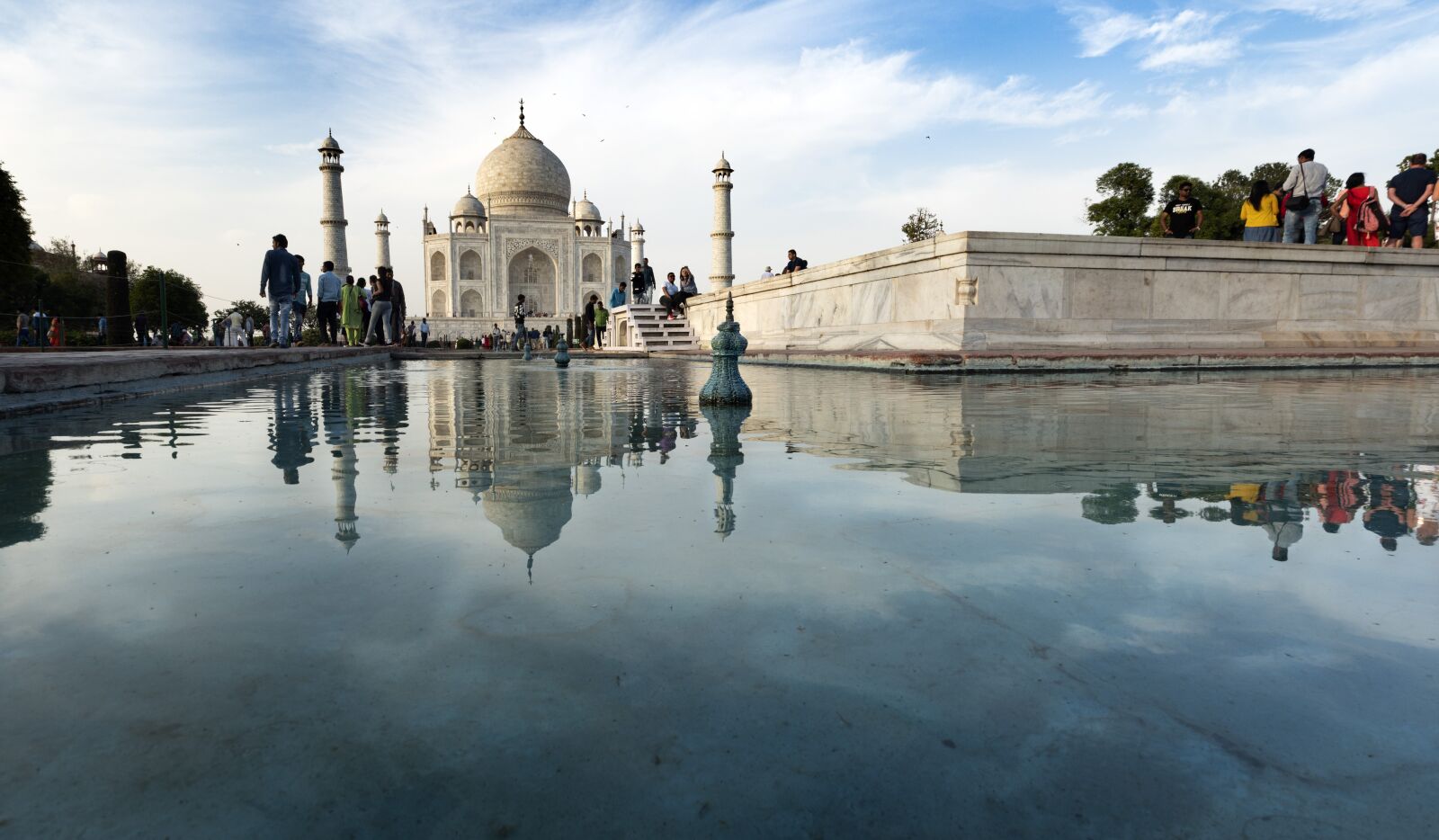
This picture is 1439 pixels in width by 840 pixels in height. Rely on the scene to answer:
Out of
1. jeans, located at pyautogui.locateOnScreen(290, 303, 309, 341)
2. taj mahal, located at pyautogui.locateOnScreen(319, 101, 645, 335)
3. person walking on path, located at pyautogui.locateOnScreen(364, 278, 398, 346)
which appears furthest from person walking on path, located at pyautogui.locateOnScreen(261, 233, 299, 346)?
taj mahal, located at pyautogui.locateOnScreen(319, 101, 645, 335)

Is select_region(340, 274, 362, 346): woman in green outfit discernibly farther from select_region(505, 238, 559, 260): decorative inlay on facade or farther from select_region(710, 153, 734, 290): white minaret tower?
select_region(505, 238, 559, 260): decorative inlay on facade

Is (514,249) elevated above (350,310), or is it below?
above

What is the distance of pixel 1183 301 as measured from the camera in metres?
8.91

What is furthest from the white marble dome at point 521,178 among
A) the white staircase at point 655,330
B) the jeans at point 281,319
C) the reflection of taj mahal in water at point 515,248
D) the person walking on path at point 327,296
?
the jeans at point 281,319

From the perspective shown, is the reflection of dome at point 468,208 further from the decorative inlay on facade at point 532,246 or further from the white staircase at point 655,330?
the white staircase at point 655,330

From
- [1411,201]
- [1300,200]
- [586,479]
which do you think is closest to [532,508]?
[586,479]

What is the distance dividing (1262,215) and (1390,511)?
10040 millimetres

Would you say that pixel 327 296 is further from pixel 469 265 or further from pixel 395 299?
pixel 469 265

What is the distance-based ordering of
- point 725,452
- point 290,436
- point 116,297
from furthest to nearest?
point 116,297
point 290,436
point 725,452

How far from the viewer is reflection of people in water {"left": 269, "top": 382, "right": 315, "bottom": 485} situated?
8.00ft

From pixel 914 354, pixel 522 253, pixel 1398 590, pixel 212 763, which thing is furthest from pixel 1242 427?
pixel 522 253

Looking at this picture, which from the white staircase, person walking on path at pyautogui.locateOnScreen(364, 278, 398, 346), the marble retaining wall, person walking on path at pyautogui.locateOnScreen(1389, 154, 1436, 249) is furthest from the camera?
the white staircase

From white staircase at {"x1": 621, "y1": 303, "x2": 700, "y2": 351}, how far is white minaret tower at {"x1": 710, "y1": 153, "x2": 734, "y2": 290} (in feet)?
37.2

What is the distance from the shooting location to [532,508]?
1.82 metres
